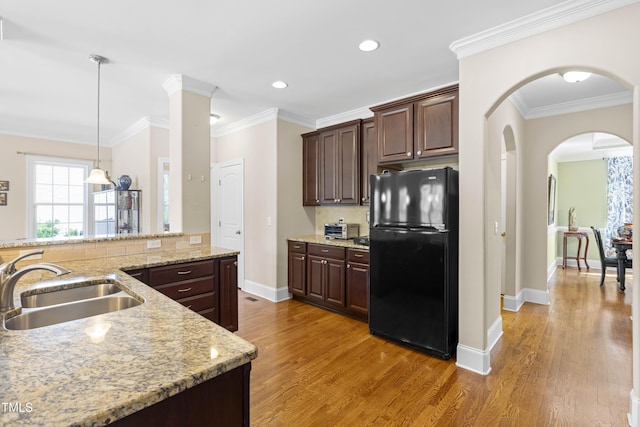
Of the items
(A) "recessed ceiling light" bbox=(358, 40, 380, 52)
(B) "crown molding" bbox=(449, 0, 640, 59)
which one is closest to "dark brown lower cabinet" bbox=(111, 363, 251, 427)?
(A) "recessed ceiling light" bbox=(358, 40, 380, 52)

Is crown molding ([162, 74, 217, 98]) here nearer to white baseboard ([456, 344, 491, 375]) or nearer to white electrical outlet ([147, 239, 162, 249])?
white electrical outlet ([147, 239, 162, 249])

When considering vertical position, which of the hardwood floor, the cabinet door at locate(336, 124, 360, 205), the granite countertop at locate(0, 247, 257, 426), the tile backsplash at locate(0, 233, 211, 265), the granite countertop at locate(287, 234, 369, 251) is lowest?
the hardwood floor

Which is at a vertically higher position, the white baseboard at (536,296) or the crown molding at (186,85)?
the crown molding at (186,85)

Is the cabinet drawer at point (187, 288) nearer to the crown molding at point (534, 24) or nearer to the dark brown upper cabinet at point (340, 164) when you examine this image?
the dark brown upper cabinet at point (340, 164)

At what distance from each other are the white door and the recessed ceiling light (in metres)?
2.80

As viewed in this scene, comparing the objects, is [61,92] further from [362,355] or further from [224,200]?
[362,355]

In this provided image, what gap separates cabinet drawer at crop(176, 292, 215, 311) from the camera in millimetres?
2634

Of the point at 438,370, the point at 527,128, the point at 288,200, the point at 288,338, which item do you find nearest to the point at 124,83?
the point at 288,200

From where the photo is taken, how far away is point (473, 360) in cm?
249

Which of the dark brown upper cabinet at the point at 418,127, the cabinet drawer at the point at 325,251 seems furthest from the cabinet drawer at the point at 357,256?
the dark brown upper cabinet at the point at 418,127

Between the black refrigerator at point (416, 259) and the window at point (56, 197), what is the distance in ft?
17.6

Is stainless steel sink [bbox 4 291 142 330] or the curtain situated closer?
stainless steel sink [bbox 4 291 142 330]

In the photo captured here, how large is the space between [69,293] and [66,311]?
0.90ft

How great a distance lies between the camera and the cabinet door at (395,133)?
315 centimetres
